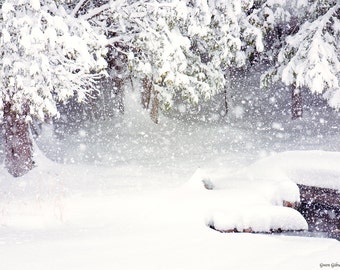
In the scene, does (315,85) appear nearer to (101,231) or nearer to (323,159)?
(323,159)

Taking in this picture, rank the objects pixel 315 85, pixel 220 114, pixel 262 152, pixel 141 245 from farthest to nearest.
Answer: pixel 220 114 → pixel 262 152 → pixel 315 85 → pixel 141 245

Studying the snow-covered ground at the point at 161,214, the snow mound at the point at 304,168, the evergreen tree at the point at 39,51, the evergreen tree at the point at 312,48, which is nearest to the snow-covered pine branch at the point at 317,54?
the evergreen tree at the point at 312,48

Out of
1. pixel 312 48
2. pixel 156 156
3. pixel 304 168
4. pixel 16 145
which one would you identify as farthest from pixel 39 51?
pixel 312 48

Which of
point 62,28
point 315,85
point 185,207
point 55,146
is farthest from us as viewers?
point 55,146

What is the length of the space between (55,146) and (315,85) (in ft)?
31.8

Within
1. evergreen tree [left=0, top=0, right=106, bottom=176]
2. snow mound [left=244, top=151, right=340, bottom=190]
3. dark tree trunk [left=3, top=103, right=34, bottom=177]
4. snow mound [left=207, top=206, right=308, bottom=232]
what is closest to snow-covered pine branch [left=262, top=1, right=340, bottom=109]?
snow mound [left=244, top=151, right=340, bottom=190]

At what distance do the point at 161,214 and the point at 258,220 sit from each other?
4.76ft

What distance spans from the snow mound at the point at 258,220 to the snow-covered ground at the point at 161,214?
0.02 meters

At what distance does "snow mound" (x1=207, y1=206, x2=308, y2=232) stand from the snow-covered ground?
0.05ft

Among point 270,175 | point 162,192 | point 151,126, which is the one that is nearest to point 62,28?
point 162,192

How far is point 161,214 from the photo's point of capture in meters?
7.56

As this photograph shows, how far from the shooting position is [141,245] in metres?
6.21

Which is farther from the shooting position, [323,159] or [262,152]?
[262,152]

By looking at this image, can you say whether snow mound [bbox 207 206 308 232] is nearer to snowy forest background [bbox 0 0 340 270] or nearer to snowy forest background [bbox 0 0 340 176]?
snowy forest background [bbox 0 0 340 270]
